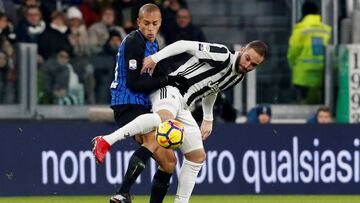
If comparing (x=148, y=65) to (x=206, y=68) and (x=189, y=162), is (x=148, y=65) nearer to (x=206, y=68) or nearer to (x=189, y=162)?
(x=206, y=68)

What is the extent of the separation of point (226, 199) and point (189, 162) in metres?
3.64

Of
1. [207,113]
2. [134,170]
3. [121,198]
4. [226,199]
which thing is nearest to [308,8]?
[226,199]

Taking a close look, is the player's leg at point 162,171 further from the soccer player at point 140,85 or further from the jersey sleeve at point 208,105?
the jersey sleeve at point 208,105

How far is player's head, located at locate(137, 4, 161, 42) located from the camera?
Answer: 12.0 metres

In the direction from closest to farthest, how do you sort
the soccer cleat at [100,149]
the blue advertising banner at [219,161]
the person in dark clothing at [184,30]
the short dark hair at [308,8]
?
the soccer cleat at [100,149], the blue advertising banner at [219,161], the person in dark clothing at [184,30], the short dark hair at [308,8]

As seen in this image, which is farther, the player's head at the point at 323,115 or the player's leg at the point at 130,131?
the player's head at the point at 323,115

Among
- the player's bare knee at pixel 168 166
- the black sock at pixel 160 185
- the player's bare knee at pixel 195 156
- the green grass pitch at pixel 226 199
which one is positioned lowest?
the green grass pitch at pixel 226 199

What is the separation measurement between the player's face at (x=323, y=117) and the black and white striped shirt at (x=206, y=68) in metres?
5.49

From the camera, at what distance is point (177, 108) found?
1218cm

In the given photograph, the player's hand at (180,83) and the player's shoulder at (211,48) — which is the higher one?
the player's shoulder at (211,48)

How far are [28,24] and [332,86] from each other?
4314 mm

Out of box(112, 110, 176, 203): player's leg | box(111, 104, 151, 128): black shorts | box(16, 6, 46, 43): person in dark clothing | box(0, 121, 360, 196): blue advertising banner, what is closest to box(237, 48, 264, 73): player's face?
box(112, 110, 176, 203): player's leg

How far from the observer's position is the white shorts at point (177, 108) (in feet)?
39.8

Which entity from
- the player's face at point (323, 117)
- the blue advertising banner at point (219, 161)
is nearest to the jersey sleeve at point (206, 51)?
the blue advertising banner at point (219, 161)
